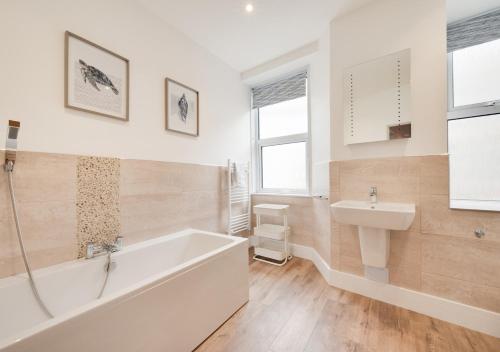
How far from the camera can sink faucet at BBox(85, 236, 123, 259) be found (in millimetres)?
1366

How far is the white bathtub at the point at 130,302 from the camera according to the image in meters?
0.78

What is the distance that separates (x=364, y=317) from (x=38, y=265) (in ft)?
7.08

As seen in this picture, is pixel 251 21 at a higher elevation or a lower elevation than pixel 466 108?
higher

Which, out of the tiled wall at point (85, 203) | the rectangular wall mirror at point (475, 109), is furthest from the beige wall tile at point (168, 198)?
the rectangular wall mirror at point (475, 109)

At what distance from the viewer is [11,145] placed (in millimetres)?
1075

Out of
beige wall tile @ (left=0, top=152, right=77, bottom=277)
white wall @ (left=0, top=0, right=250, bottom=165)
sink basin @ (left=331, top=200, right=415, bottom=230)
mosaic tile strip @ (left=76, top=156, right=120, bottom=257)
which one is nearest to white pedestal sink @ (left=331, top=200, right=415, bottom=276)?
sink basin @ (left=331, top=200, right=415, bottom=230)

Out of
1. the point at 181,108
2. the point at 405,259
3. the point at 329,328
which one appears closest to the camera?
the point at 329,328

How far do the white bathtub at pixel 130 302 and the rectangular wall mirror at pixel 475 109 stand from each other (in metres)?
1.82

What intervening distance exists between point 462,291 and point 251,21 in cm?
275

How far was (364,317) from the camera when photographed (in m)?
1.48

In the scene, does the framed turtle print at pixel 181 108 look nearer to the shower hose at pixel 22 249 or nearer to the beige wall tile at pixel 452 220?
the shower hose at pixel 22 249

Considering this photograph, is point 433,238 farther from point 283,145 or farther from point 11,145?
point 11,145

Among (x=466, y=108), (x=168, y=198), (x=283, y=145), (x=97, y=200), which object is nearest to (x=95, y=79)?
(x=97, y=200)

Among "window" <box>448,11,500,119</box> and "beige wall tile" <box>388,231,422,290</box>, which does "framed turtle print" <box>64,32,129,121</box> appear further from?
"window" <box>448,11,500,119</box>
